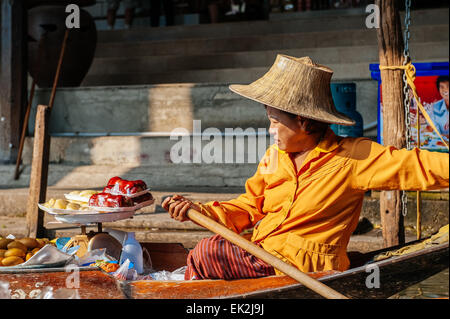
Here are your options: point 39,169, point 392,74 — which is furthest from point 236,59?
point 392,74

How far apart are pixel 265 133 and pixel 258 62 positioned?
2492mm

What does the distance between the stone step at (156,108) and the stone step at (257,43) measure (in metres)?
2.12

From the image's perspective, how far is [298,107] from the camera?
2.88 meters

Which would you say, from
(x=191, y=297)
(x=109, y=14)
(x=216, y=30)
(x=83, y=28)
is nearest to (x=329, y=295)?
(x=191, y=297)

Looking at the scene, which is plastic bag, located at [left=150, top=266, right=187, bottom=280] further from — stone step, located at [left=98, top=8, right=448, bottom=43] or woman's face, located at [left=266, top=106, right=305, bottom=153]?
stone step, located at [left=98, top=8, right=448, bottom=43]

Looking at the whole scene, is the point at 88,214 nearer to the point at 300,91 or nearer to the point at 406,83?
the point at 300,91

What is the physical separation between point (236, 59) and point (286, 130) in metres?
6.39

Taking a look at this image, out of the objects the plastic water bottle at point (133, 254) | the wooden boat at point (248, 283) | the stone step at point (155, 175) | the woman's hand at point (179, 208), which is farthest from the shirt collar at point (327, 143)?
the stone step at point (155, 175)

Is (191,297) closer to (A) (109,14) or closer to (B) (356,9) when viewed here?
(B) (356,9)

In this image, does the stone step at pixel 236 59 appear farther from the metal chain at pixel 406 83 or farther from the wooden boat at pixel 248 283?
the wooden boat at pixel 248 283

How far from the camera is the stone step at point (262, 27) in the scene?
9133 millimetres

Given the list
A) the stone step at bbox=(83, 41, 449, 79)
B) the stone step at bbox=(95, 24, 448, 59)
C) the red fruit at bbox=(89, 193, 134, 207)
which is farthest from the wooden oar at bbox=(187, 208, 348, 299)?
the stone step at bbox=(95, 24, 448, 59)

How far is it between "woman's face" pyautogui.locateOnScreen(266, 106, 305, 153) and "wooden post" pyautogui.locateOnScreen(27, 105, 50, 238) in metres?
2.57

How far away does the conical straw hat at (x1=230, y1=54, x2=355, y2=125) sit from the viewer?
9.46ft
